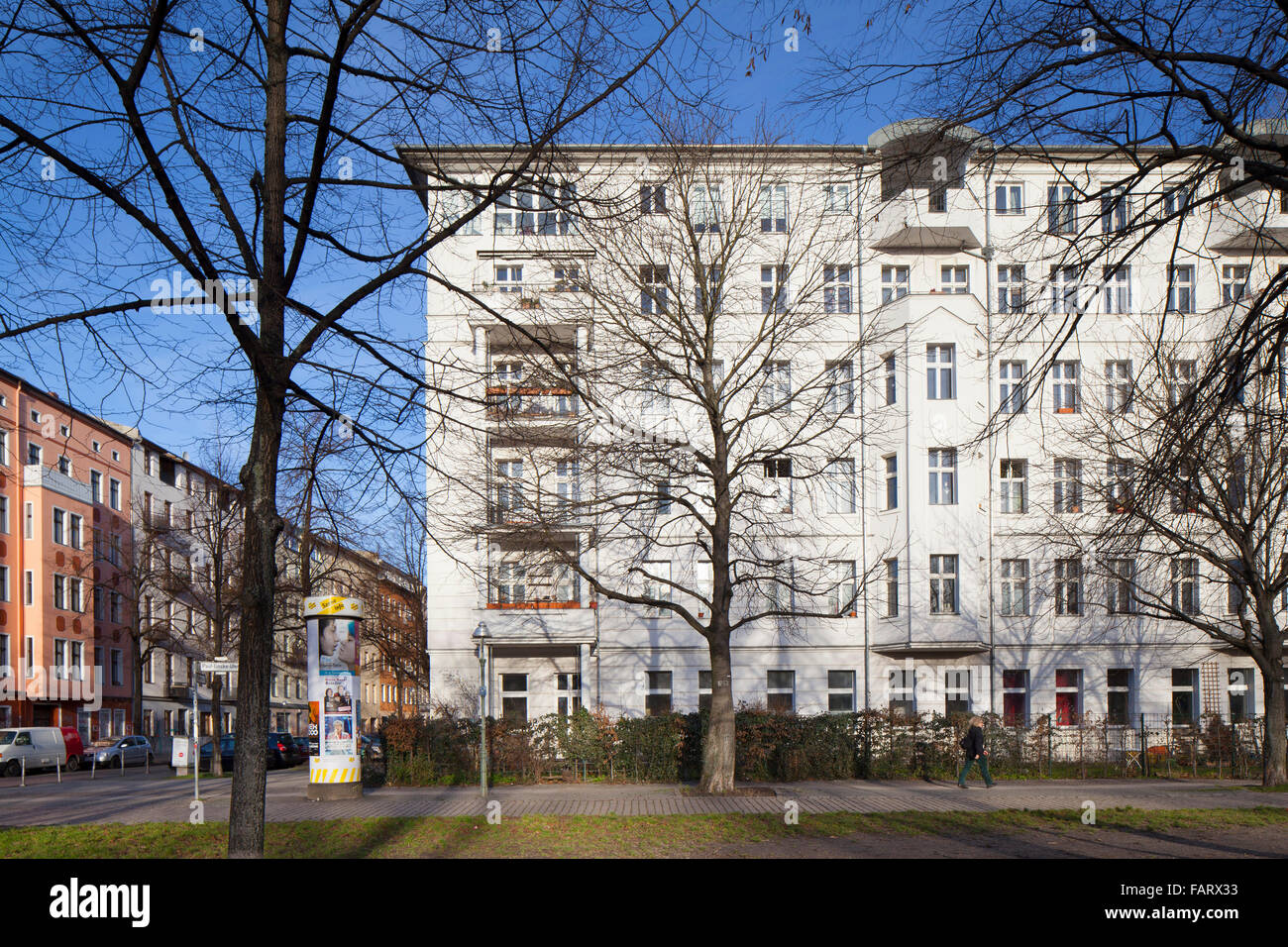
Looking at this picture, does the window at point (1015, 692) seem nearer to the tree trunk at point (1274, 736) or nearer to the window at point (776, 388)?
the tree trunk at point (1274, 736)

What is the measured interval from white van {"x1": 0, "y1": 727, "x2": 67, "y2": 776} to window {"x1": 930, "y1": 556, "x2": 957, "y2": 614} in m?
32.8

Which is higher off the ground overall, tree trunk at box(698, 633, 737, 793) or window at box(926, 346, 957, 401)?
window at box(926, 346, 957, 401)

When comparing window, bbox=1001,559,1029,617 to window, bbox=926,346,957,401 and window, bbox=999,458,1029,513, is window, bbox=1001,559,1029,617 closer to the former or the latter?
window, bbox=999,458,1029,513

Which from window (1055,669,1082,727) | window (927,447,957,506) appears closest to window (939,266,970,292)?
window (927,447,957,506)

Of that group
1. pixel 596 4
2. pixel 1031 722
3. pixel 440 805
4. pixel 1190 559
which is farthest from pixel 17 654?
pixel 596 4

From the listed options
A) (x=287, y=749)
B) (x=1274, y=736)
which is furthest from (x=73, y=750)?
(x=1274, y=736)

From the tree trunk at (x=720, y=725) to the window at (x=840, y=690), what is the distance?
14594mm

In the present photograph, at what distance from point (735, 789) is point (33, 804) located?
52.6 feet

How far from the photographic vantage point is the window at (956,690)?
114 ft

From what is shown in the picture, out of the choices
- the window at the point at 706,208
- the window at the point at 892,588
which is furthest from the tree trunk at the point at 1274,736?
the window at the point at 706,208

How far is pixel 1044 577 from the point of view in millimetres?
34375

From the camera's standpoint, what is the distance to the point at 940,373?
34656 millimetres

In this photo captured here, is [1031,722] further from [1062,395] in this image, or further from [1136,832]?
[1136,832]

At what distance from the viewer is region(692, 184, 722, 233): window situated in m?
22.2
